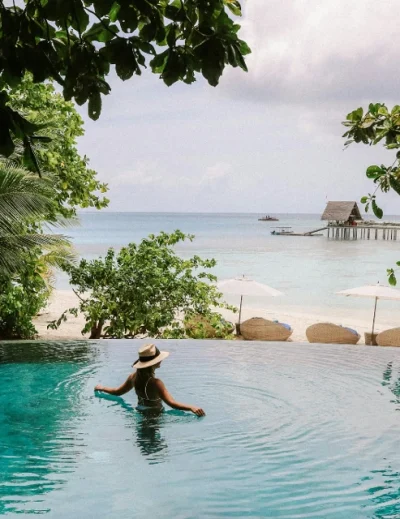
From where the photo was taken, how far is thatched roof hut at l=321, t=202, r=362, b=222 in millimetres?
75500

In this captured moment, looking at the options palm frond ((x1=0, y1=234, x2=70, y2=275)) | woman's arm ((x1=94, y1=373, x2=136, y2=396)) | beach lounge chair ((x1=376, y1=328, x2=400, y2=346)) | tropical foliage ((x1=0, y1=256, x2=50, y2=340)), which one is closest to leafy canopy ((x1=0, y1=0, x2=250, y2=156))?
woman's arm ((x1=94, y1=373, x2=136, y2=396))

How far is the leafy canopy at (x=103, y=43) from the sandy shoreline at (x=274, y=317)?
13.2m

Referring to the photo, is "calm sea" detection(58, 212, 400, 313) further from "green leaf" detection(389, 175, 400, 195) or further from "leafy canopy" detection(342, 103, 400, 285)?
"green leaf" detection(389, 175, 400, 195)

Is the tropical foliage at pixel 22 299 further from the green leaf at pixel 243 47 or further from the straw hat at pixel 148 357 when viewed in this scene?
the green leaf at pixel 243 47

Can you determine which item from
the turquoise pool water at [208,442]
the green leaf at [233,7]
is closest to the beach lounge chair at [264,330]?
the turquoise pool water at [208,442]

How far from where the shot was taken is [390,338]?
12953 millimetres

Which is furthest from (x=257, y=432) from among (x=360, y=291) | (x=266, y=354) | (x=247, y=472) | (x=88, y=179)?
(x=360, y=291)

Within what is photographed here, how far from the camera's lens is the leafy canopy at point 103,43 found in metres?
2.27

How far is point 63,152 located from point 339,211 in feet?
215

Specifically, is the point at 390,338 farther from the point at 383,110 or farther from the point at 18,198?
the point at 383,110

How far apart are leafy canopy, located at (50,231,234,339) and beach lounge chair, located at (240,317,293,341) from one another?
1321 mm

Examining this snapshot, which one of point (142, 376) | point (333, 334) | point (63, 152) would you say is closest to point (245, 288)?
point (333, 334)

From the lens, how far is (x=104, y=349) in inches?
405

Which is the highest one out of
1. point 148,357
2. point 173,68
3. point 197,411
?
point 173,68
